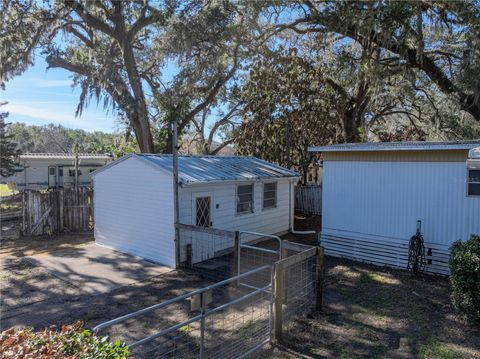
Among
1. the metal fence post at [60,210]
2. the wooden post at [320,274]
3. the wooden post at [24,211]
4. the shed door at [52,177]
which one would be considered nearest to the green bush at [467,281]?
the wooden post at [320,274]

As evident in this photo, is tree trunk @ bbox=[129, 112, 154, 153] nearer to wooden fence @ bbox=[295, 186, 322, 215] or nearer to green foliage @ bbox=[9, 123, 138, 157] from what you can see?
wooden fence @ bbox=[295, 186, 322, 215]

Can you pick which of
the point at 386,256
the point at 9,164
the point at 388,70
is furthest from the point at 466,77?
the point at 9,164

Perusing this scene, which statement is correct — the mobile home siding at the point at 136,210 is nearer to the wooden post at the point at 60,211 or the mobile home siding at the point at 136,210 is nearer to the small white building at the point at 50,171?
the wooden post at the point at 60,211

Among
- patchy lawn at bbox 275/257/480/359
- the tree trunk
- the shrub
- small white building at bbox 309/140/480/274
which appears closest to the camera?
the shrub

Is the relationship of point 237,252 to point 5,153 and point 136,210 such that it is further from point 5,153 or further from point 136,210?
point 5,153

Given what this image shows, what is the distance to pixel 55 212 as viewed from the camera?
12.4 meters

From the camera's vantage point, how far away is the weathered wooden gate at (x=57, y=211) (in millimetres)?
12109

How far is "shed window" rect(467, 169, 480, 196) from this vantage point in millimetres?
7770

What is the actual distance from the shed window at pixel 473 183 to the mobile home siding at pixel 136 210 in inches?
270

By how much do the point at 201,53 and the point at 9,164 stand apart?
1375 centimetres

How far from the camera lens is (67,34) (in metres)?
15.7

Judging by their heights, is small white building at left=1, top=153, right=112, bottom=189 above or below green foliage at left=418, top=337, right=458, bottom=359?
above

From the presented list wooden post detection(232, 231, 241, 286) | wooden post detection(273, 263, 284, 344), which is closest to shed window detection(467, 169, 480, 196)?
wooden post detection(232, 231, 241, 286)

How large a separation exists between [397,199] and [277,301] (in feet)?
17.2
